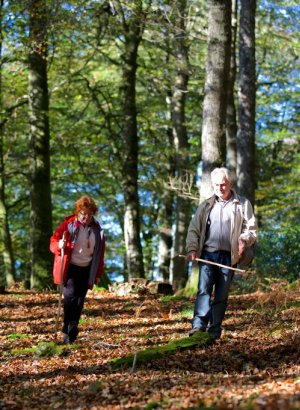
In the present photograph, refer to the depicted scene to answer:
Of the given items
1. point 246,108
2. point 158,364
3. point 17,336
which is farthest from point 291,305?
point 246,108

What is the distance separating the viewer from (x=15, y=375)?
6824mm

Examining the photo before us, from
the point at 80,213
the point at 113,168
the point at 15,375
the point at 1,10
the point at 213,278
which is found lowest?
the point at 15,375

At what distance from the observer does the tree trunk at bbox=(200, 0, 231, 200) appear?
12.3m

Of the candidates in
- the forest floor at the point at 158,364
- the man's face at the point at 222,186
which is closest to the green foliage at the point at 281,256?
the forest floor at the point at 158,364

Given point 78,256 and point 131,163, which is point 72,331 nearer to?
point 78,256

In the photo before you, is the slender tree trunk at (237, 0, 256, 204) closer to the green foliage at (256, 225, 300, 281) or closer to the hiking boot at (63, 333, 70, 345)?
the green foliage at (256, 225, 300, 281)

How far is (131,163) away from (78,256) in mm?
9828

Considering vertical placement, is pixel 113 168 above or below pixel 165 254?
above

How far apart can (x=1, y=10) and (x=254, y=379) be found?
1271 cm

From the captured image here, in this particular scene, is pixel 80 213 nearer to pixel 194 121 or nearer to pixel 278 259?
pixel 278 259

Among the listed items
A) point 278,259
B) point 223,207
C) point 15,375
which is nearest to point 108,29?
point 278,259

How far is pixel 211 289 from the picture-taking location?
7.63m

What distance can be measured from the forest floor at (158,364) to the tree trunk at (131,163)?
20.6 feet

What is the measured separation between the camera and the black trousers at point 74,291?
28.0 feet
